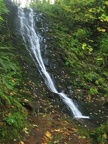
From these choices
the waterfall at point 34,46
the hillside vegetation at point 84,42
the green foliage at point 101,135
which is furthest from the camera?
the hillside vegetation at point 84,42

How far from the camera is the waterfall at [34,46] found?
9281mm

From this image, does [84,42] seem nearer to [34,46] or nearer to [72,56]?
[72,56]

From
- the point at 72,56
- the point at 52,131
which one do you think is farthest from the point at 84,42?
the point at 52,131

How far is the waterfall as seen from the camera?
928 cm

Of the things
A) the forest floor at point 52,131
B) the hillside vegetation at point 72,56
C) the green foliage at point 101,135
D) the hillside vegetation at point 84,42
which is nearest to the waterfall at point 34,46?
the hillside vegetation at point 72,56

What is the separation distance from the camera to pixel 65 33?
15.7 metres

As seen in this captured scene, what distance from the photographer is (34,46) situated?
13234 mm

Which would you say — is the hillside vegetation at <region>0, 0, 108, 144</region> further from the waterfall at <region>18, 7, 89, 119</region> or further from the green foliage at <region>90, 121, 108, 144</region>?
the waterfall at <region>18, 7, 89, 119</region>

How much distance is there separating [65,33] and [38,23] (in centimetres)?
244

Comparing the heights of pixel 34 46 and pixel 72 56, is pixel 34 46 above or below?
above

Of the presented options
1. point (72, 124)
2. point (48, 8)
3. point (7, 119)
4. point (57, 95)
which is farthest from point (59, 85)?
point (48, 8)

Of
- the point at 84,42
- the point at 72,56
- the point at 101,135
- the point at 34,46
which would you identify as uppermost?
the point at 84,42

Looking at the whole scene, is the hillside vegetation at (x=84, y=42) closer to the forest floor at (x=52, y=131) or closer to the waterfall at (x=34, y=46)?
the waterfall at (x=34, y=46)

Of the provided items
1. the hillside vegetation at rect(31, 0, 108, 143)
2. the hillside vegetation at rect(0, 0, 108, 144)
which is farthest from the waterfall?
the hillside vegetation at rect(31, 0, 108, 143)
